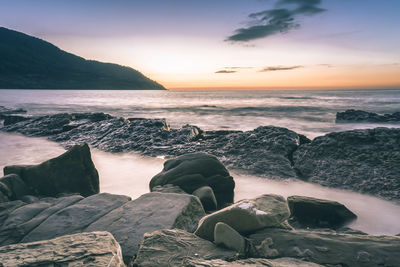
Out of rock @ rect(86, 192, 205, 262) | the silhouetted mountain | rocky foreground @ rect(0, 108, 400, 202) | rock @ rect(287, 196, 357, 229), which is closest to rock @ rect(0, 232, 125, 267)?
rock @ rect(86, 192, 205, 262)

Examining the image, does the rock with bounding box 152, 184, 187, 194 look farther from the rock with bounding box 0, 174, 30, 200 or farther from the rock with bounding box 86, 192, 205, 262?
the rock with bounding box 0, 174, 30, 200

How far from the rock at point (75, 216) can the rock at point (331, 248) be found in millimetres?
2109

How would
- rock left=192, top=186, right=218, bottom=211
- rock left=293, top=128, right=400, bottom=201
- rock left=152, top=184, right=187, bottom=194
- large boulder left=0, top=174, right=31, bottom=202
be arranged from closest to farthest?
rock left=192, top=186, right=218, bottom=211, large boulder left=0, top=174, right=31, bottom=202, rock left=152, top=184, right=187, bottom=194, rock left=293, top=128, right=400, bottom=201

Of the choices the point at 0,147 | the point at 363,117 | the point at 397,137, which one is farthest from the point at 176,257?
the point at 363,117

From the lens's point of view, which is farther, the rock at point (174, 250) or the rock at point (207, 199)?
the rock at point (207, 199)

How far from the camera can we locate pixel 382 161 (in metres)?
6.09

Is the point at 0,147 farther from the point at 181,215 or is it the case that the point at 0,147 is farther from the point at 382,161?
the point at 382,161

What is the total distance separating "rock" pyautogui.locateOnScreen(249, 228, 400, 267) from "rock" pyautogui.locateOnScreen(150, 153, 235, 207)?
2.24 meters

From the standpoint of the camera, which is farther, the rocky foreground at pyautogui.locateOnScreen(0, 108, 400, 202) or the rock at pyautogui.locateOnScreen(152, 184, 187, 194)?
the rocky foreground at pyautogui.locateOnScreen(0, 108, 400, 202)

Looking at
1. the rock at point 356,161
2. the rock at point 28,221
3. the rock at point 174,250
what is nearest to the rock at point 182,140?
the rock at point 356,161

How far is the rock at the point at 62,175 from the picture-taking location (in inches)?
196

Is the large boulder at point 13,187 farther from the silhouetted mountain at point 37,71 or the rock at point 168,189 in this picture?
the silhouetted mountain at point 37,71

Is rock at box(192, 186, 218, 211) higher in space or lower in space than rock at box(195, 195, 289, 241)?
lower

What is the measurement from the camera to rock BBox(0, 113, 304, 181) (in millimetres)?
7242
